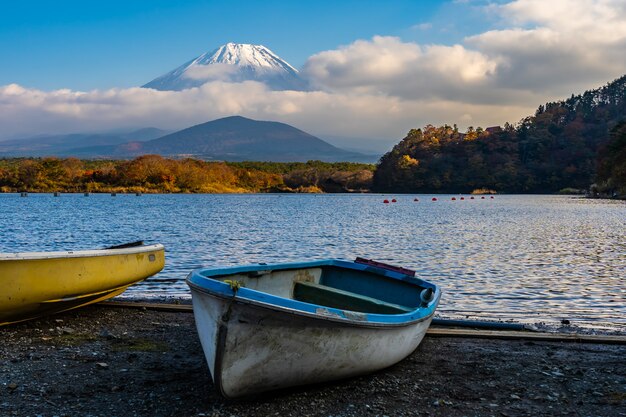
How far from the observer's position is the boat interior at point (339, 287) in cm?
1030

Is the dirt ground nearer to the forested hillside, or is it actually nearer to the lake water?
the lake water

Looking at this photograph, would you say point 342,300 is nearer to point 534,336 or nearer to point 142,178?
point 534,336

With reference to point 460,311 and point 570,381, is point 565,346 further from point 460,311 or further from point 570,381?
point 460,311

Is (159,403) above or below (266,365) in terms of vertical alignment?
below

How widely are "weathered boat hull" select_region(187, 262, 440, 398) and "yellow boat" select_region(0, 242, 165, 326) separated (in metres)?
4.14

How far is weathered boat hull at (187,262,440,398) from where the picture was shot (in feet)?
23.2

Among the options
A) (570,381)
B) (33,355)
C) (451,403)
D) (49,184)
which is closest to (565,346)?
(570,381)

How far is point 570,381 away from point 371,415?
3493 millimetres

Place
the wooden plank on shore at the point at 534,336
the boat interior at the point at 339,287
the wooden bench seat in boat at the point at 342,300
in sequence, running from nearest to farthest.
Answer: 1. the wooden bench seat in boat at the point at 342,300
2. the boat interior at the point at 339,287
3. the wooden plank on shore at the point at 534,336

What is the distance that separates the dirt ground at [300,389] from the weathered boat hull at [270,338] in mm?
400

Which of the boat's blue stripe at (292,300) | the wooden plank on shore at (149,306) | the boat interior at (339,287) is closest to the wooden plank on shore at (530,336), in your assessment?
the boat interior at (339,287)

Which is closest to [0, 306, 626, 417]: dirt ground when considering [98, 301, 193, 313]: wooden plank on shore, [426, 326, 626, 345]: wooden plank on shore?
[426, 326, 626, 345]: wooden plank on shore

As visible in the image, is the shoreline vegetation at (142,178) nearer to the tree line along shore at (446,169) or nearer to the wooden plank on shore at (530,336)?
the tree line along shore at (446,169)

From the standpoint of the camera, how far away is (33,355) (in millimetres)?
9391
